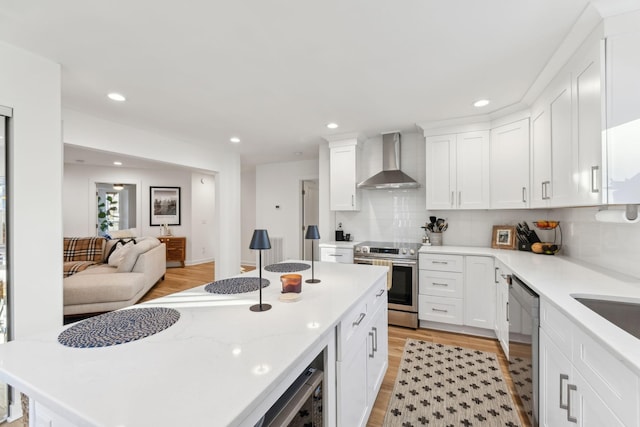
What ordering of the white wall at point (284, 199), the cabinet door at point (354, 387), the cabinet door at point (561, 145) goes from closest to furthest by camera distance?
the cabinet door at point (354, 387) → the cabinet door at point (561, 145) → the white wall at point (284, 199)

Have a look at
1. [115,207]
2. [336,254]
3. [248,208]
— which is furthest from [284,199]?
[115,207]

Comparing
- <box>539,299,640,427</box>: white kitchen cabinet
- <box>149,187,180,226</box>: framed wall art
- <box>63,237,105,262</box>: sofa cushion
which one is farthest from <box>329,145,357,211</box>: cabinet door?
<box>149,187,180,226</box>: framed wall art

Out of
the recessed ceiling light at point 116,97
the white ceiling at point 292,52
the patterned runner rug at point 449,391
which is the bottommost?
the patterned runner rug at point 449,391

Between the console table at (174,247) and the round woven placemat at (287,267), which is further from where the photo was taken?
the console table at (174,247)

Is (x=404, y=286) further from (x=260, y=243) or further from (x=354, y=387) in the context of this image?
(x=260, y=243)

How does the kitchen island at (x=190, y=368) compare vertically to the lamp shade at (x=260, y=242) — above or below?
below

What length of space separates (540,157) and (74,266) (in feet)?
20.4

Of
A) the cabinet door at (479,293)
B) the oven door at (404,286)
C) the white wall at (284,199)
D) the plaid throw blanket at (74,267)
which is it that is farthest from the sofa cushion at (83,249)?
the cabinet door at (479,293)

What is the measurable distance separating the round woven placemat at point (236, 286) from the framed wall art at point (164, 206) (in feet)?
19.5

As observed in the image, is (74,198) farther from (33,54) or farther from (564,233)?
(564,233)

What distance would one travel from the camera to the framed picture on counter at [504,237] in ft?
10.2

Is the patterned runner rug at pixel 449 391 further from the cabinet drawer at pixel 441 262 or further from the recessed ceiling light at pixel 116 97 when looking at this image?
the recessed ceiling light at pixel 116 97

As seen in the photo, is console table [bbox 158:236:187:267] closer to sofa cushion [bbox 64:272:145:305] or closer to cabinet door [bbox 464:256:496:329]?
sofa cushion [bbox 64:272:145:305]

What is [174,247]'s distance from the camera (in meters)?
6.47
